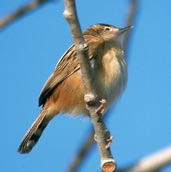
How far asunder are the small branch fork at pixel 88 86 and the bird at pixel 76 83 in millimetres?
1849

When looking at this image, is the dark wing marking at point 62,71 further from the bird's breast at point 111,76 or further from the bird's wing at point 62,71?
the bird's breast at point 111,76

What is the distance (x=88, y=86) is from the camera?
9.59ft

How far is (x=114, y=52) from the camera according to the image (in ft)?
17.4

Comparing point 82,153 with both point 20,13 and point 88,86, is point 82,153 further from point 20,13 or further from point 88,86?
point 20,13

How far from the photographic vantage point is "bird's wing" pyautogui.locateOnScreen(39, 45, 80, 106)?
211 inches

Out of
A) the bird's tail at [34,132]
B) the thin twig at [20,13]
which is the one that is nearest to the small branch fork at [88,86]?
the thin twig at [20,13]

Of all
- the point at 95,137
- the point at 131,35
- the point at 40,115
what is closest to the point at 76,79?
the point at 40,115

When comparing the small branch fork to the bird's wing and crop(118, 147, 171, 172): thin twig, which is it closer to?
crop(118, 147, 171, 172): thin twig

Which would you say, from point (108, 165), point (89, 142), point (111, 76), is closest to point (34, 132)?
point (111, 76)

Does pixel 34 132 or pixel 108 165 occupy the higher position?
pixel 34 132

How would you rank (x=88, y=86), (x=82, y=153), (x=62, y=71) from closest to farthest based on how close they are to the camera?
(x=82, y=153), (x=88, y=86), (x=62, y=71)

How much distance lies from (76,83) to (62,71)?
0.36 meters

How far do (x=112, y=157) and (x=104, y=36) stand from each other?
10.2ft

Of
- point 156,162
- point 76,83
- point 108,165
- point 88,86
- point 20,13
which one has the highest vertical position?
point 76,83
